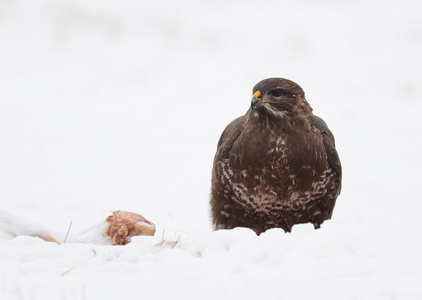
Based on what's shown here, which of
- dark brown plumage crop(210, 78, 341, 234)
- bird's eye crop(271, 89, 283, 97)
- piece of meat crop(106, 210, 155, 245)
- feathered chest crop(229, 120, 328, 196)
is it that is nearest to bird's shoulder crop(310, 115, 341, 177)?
dark brown plumage crop(210, 78, 341, 234)

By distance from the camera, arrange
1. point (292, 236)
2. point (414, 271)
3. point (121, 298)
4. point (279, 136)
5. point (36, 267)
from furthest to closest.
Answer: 1. point (279, 136)
2. point (292, 236)
3. point (36, 267)
4. point (414, 271)
5. point (121, 298)

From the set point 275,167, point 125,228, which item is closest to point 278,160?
point 275,167

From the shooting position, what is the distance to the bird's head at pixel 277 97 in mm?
4684

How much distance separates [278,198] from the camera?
4727 millimetres

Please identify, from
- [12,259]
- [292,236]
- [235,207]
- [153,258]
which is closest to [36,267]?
[12,259]

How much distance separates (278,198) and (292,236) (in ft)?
5.30

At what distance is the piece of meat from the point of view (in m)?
3.88

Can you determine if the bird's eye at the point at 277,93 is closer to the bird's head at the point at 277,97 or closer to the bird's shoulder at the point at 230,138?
the bird's head at the point at 277,97

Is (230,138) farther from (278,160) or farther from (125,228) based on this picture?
(125,228)

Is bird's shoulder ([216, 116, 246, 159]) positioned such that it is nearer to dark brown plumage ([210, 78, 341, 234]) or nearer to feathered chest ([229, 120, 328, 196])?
dark brown plumage ([210, 78, 341, 234])

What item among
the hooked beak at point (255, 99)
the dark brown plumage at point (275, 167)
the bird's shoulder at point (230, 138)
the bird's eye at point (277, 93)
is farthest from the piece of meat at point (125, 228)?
the bird's eye at point (277, 93)

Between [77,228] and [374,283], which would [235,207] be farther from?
[374,283]

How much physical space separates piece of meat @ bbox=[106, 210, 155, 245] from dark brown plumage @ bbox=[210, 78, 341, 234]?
1.06 meters

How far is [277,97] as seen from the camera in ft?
15.5
